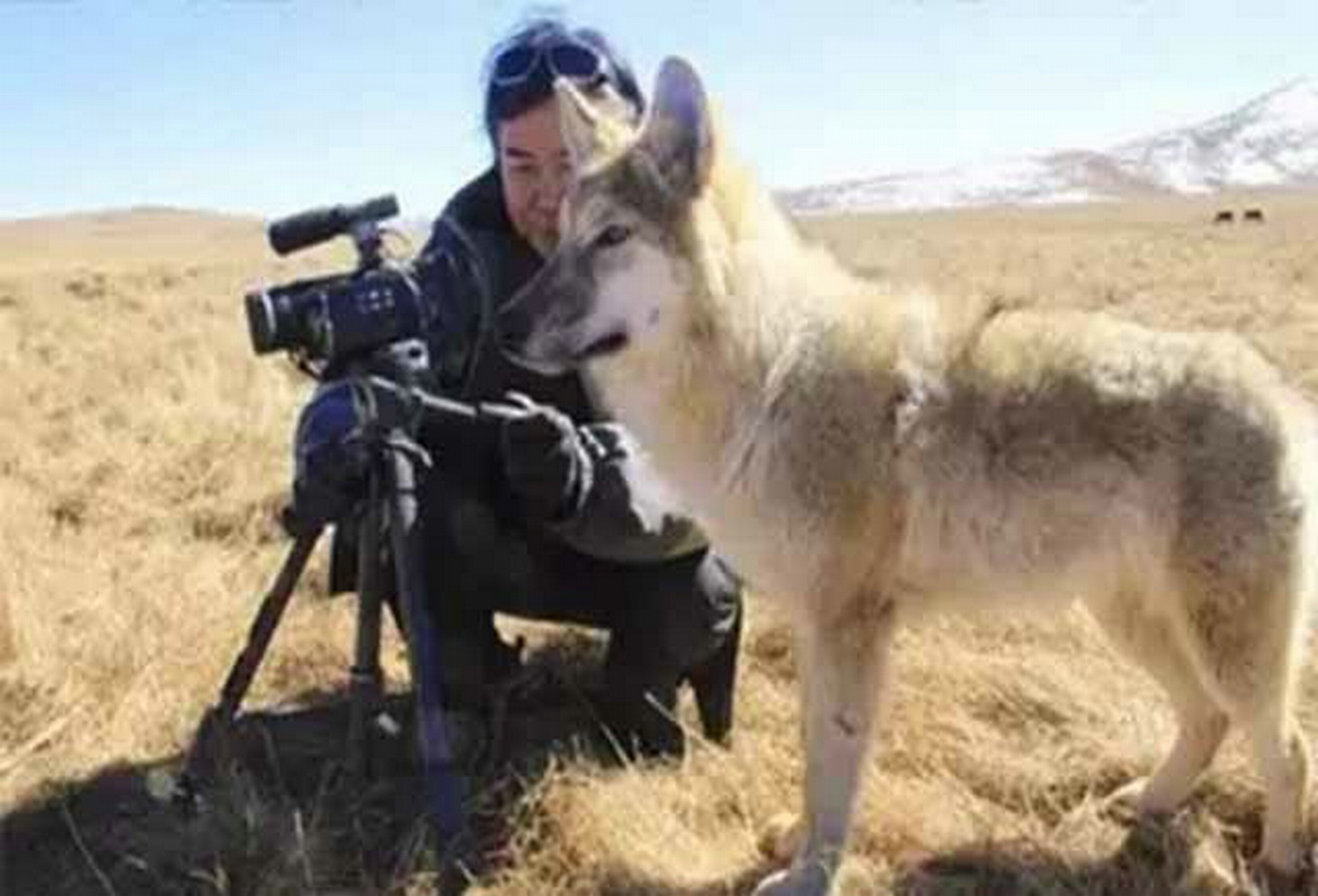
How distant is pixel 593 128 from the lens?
14.3 ft

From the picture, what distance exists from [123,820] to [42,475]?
5198mm

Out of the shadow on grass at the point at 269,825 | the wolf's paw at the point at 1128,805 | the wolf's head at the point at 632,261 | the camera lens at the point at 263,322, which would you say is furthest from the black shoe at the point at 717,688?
the camera lens at the point at 263,322

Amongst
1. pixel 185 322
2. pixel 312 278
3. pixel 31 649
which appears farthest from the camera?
pixel 185 322

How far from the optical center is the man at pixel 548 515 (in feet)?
15.9

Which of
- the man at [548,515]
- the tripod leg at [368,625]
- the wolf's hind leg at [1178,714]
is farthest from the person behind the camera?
the man at [548,515]

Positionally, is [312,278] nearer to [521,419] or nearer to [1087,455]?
[521,419]

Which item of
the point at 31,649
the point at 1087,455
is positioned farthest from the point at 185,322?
the point at 1087,455

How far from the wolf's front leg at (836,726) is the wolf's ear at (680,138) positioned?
122cm

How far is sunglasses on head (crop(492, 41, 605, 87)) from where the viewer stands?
4.88m

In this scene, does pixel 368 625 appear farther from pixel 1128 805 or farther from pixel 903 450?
pixel 1128 805

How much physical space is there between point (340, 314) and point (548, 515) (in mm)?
1440

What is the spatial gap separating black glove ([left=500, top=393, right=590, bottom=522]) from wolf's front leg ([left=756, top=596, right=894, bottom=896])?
0.91 m

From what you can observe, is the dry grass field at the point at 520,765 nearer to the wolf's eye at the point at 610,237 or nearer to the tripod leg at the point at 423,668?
the tripod leg at the point at 423,668

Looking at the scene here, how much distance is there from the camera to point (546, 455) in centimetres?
458
